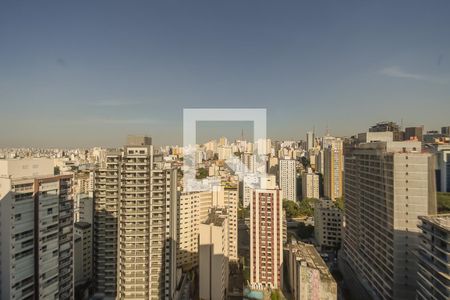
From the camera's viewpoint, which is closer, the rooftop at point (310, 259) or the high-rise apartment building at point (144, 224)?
the high-rise apartment building at point (144, 224)

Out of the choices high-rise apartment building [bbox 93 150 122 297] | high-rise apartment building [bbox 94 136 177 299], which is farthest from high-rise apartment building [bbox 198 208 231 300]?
high-rise apartment building [bbox 93 150 122 297]

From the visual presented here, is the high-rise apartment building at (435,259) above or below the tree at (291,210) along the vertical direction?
above

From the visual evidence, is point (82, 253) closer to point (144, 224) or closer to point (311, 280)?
point (144, 224)

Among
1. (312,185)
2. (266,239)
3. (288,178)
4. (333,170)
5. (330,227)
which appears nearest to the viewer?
(266,239)

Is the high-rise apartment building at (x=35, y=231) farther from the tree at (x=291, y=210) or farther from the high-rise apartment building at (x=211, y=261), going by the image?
the tree at (x=291, y=210)

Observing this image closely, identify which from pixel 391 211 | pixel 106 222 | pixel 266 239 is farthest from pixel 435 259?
pixel 106 222

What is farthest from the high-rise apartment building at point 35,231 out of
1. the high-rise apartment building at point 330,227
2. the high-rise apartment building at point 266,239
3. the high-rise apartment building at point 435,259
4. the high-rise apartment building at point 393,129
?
the high-rise apartment building at point 330,227
